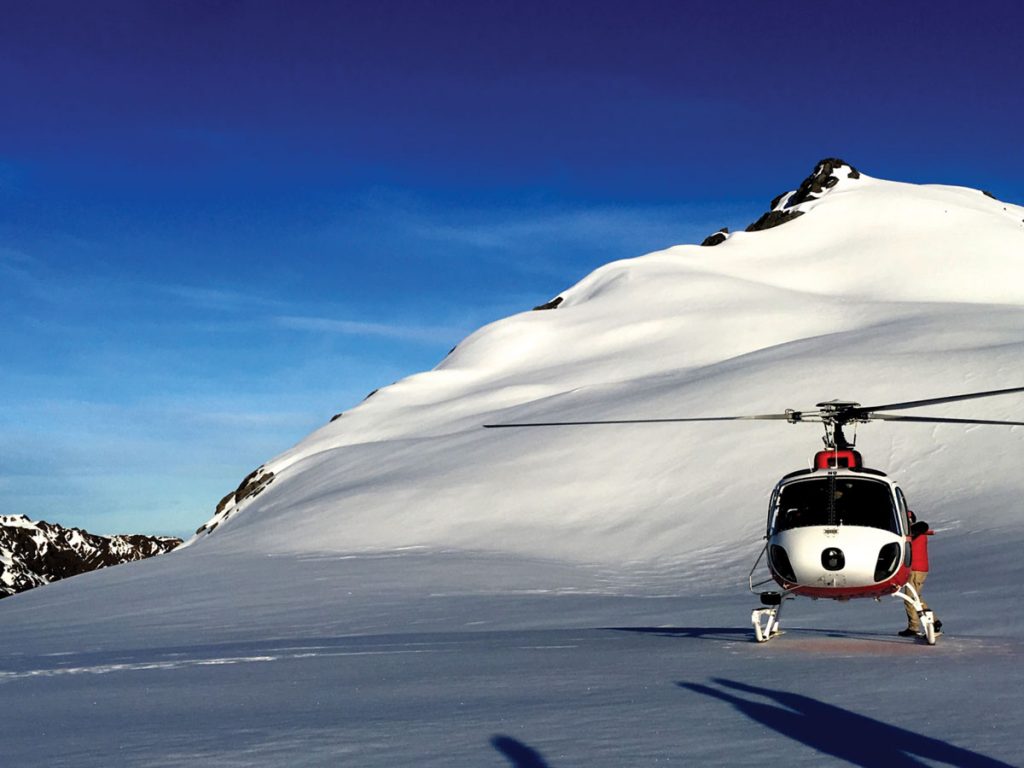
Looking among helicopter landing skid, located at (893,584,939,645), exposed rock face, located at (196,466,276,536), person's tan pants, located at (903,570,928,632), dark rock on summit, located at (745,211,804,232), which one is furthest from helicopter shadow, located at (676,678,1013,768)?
dark rock on summit, located at (745,211,804,232)

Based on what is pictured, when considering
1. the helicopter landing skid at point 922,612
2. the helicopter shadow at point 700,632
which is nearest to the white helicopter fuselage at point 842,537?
the helicopter landing skid at point 922,612

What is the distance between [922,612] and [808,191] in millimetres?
107332

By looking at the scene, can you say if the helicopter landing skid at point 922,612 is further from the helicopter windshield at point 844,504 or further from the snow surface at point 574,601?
the helicopter windshield at point 844,504

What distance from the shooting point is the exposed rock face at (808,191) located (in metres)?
107

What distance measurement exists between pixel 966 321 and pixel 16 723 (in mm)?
45674

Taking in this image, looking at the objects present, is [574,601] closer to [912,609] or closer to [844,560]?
[912,609]

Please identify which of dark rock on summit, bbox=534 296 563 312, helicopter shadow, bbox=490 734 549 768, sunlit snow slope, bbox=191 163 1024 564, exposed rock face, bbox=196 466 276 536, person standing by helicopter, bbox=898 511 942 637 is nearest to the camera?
helicopter shadow, bbox=490 734 549 768

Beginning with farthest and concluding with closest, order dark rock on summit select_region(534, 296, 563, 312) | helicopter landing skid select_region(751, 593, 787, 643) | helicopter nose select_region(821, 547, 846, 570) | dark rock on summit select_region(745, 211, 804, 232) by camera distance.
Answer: dark rock on summit select_region(745, 211, 804, 232) → dark rock on summit select_region(534, 296, 563, 312) → helicopter landing skid select_region(751, 593, 787, 643) → helicopter nose select_region(821, 547, 846, 570)

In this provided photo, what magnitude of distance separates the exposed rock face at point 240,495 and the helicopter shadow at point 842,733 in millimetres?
52241

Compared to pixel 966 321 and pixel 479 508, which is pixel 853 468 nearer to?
pixel 479 508

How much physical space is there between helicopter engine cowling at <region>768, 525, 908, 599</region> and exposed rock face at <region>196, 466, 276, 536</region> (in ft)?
162

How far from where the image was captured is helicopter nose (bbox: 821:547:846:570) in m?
12.9

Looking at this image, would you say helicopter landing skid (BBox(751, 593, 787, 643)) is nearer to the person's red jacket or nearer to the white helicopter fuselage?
the white helicopter fuselage

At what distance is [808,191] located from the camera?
115 metres
